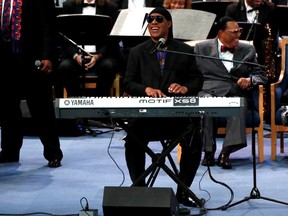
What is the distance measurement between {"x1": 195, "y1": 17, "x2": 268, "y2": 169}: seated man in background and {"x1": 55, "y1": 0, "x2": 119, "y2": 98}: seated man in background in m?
2.59

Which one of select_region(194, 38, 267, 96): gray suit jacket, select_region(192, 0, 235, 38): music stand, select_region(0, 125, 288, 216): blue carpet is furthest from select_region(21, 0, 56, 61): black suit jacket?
select_region(192, 0, 235, 38): music stand

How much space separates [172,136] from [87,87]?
4.99m

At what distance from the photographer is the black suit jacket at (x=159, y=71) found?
5953mm

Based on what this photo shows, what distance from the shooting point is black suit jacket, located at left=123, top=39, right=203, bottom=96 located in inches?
234

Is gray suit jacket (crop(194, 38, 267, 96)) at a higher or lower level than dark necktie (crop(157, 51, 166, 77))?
lower

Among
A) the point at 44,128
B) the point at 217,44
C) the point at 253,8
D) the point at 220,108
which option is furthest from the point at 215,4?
the point at 220,108

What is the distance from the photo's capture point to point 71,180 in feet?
22.9

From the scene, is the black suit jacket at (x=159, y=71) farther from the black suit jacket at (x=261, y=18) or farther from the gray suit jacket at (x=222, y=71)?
the black suit jacket at (x=261, y=18)

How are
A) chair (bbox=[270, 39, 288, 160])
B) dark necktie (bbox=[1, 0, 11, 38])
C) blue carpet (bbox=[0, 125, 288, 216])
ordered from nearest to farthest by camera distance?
blue carpet (bbox=[0, 125, 288, 216]), dark necktie (bbox=[1, 0, 11, 38]), chair (bbox=[270, 39, 288, 160])

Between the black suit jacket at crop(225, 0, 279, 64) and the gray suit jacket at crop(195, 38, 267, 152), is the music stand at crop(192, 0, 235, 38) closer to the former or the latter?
the black suit jacket at crop(225, 0, 279, 64)

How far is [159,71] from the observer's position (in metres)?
5.99

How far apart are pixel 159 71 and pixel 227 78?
2.06 m

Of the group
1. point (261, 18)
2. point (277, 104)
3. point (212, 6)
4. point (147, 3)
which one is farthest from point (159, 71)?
point (147, 3)

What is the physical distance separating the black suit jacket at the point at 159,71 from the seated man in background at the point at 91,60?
4120 millimetres
